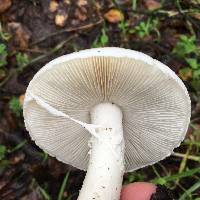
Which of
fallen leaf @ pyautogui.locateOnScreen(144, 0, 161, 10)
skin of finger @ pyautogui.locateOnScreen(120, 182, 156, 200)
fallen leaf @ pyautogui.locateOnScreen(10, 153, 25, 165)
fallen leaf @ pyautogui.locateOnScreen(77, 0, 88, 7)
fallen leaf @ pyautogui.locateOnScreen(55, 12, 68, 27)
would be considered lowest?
fallen leaf @ pyautogui.locateOnScreen(10, 153, 25, 165)

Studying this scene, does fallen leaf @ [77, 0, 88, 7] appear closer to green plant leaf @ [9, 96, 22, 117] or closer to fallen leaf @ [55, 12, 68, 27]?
fallen leaf @ [55, 12, 68, 27]

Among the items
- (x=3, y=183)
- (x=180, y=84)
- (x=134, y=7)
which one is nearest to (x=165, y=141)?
(x=180, y=84)

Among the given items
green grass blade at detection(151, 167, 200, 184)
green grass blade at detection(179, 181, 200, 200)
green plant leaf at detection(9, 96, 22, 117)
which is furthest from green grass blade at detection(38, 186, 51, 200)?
green grass blade at detection(179, 181, 200, 200)

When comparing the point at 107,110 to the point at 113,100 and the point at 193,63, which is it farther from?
the point at 193,63

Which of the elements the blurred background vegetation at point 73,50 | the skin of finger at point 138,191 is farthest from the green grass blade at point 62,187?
the skin of finger at point 138,191

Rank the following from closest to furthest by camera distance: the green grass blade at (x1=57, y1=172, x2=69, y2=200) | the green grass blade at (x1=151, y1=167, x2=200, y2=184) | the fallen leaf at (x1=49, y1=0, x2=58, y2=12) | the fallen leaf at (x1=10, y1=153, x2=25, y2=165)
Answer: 1. the green grass blade at (x1=151, y1=167, x2=200, y2=184)
2. the green grass blade at (x1=57, y1=172, x2=69, y2=200)
3. the fallen leaf at (x1=10, y1=153, x2=25, y2=165)
4. the fallen leaf at (x1=49, y1=0, x2=58, y2=12)

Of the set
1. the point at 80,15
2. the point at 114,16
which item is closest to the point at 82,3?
the point at 80,15

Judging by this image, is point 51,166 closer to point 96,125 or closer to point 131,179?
point 131,179
